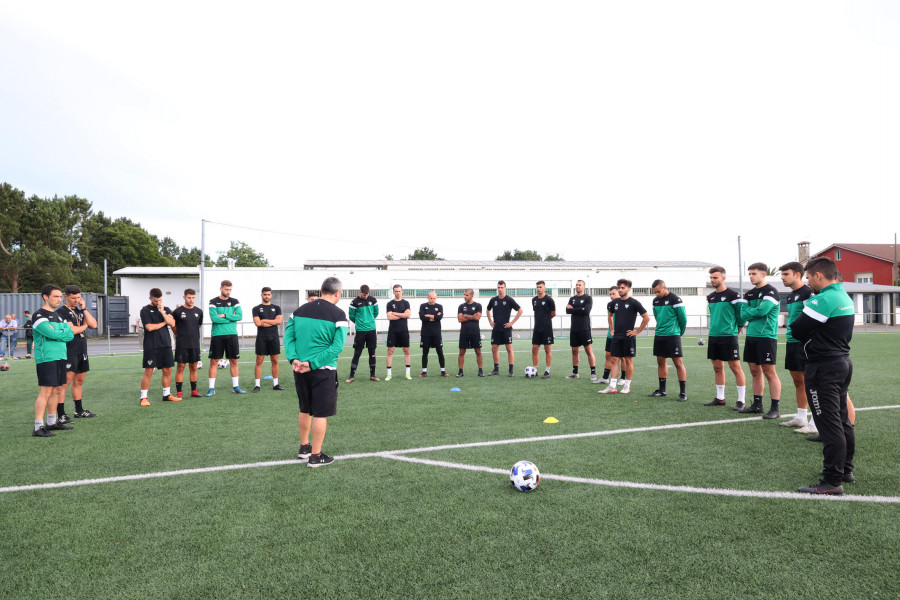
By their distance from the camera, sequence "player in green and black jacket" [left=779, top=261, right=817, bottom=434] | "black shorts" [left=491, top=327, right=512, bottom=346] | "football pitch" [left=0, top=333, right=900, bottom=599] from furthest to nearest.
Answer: "black shorts" [left=491, top=327, right=512, bottom=346] < "player in green and black jacket" [left=779, top=261, right=817, bottom=434] < "football pitch" [left=0, top=333, right=900, bottom=599]

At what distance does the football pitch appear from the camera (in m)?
2.90

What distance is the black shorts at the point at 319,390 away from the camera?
16.7 feet

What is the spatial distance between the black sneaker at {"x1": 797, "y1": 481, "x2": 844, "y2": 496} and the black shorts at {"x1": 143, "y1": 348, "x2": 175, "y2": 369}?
926cm

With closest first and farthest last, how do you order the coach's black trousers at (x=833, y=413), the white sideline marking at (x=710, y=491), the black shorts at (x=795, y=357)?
the white sideline marking at (x=710, y=491)
the coach's black trousers at (x=833, y=413)
the black shorts at (x=795, y=357)

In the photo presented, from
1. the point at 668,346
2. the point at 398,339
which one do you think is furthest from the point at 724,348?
the point at 398,339

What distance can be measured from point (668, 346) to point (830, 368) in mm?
4368

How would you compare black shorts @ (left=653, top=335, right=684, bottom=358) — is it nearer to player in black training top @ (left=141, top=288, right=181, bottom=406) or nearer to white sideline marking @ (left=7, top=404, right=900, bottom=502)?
white sideline marking @ (left=7, top=404, right=900, bottom=502)

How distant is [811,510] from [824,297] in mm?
1781

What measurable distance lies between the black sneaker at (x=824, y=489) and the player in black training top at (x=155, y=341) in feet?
30.3

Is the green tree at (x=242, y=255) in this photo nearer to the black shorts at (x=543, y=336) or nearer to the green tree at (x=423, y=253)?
the green tree at (x=423, y=253)

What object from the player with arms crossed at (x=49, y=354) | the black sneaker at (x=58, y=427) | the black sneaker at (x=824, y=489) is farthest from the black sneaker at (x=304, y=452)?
the black sneaker at (x=824, y=489)

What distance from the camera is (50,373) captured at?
6.59 metres

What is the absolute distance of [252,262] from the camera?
65188 mm

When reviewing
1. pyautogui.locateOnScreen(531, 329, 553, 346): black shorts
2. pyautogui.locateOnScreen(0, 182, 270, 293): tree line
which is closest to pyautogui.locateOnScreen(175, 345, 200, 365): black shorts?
pyautogui.locateOnScreen(531, 329, 553, 346): black shorts
